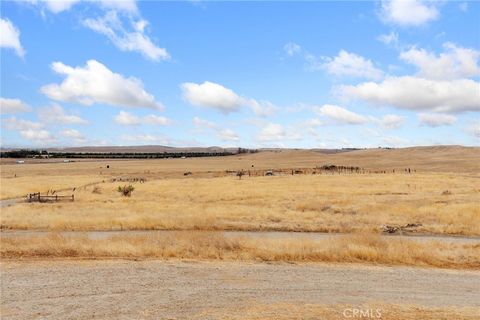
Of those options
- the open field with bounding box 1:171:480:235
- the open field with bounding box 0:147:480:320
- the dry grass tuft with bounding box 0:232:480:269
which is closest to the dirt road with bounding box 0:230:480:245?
the open field with bounding box 0:147:480:320

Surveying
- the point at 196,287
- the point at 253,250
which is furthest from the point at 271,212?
the point at 196,287

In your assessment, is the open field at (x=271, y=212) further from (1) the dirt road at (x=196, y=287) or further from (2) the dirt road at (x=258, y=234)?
(1) the dirt road at (x=196, y=287)

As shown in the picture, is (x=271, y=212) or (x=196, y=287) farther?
(x=271, y=212)

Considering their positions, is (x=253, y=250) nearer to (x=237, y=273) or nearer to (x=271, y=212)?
(x=237, y=273)

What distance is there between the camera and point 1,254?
17031mm

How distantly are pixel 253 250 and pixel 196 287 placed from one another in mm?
4969

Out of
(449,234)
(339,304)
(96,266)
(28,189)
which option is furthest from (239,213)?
(28,189)

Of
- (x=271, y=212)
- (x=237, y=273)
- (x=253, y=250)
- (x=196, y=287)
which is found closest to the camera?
(x=196, y=287)

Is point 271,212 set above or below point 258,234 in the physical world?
above

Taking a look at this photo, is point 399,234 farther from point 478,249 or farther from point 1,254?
point 1,254

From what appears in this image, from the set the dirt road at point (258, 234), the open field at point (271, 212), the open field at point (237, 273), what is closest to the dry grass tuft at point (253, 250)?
the open field at point (237, 273)

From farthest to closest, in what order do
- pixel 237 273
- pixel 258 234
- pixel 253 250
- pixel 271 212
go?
1. pixel 271 212
2. pixel 258 234
3. pixel 253 250
4. pixel 237 273

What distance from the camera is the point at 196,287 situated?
12953 millimetres

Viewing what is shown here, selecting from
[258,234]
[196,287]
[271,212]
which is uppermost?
[196,287]
